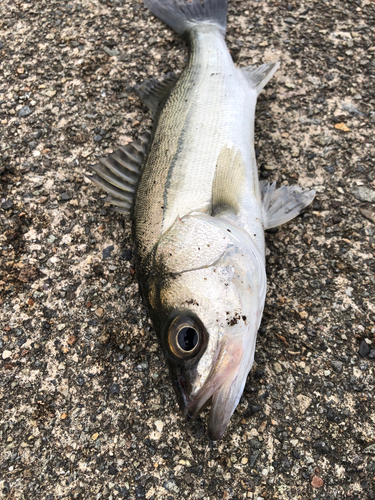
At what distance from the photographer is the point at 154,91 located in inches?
135

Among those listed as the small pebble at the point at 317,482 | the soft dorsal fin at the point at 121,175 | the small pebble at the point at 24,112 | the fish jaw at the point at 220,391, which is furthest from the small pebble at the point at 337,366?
the small pebble at the point at 24,112

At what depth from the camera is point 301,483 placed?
2174mm

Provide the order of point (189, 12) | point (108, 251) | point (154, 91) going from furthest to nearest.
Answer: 1. point (189, 12)
2. point (154, 91)
3. point (108, 251)

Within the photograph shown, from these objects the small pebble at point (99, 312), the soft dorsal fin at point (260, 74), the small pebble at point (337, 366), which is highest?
the soft dorsal fin at point (260, 74)

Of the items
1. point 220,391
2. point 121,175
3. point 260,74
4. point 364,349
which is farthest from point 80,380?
point 260,74

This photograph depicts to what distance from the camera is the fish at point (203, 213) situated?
2.05 metres

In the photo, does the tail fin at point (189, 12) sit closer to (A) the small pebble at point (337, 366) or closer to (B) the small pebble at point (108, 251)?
(B) the small pebble at point (108, 251)

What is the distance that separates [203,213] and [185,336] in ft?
2.78

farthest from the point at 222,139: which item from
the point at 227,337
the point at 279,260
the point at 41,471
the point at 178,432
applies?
the point at 41,471

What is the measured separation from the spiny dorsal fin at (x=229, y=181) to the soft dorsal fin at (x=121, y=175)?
648 mm

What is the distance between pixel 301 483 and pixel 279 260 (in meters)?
1.43

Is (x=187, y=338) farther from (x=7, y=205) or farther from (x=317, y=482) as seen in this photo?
(x=7, y=205)

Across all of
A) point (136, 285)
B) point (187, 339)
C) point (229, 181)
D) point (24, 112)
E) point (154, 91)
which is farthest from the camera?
point (24, 112)

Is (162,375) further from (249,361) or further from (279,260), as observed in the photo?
(279,260)
